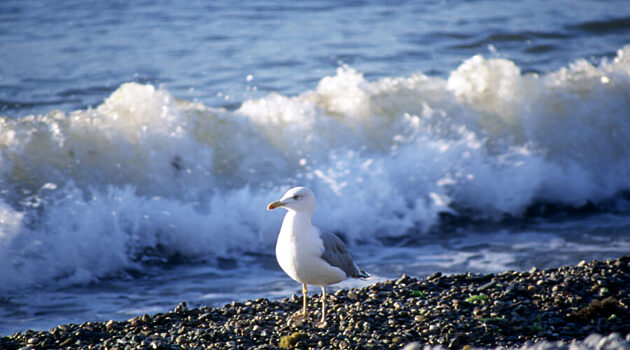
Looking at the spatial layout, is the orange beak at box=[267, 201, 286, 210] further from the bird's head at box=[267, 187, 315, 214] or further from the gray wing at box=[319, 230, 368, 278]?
the gray wing at box=[319, 230, 368, 278]

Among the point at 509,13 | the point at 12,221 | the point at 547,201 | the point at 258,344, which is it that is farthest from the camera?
the point at 509,13

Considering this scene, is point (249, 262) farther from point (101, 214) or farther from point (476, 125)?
point (476, 125)

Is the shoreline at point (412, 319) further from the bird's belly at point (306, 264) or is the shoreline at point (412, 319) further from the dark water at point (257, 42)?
the dark water at point (257, 42)

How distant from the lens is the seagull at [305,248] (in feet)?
17.1

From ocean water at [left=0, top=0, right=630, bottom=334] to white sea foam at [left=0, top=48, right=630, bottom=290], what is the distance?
25 mm

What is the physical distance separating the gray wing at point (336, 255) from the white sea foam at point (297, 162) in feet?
9.67

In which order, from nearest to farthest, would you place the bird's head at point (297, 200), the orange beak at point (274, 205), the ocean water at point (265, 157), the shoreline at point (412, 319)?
the shoreline at point (412, 319) → the orange beak at point (274, 205) → the bird's head at point (297, 200) → the ocean water at point (265, 157)

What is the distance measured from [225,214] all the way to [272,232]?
0.60m

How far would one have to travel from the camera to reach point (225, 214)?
868 centimetres

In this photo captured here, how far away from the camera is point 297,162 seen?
9711 mm

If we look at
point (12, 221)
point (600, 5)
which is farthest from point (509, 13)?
point (12, 221)

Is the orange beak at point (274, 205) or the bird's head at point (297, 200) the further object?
the bird's head at point (297, 200)

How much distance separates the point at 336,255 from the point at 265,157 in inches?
175

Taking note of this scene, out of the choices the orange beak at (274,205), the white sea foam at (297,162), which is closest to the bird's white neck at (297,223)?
the orange beak at (274,205)
